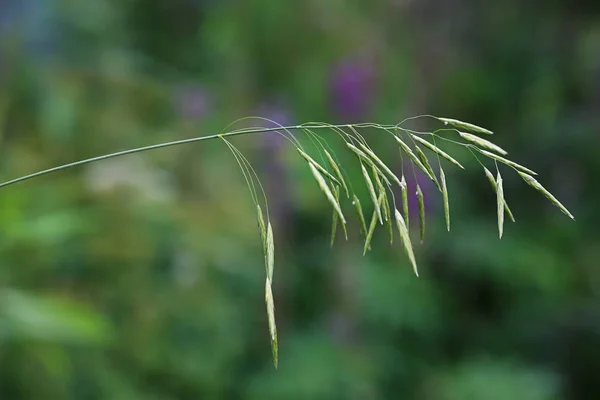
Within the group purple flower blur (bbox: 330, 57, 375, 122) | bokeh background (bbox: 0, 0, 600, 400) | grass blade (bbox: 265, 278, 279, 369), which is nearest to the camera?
grass blade (bbox: 265, 278, 279, 369)

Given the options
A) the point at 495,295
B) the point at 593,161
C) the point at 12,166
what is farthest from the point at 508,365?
the point at 12,166

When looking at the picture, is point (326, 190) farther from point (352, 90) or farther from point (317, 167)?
point (352, 90)

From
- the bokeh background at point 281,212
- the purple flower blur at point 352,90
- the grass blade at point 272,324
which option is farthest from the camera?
the purple flower blur at point 352,90

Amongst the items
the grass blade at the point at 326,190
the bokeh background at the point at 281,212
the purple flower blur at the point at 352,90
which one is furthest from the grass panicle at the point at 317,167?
the purple flower blur at the point at 352,90

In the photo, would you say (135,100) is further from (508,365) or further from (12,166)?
(508,365)

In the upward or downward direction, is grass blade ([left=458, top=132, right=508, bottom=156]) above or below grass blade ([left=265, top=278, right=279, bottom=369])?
above

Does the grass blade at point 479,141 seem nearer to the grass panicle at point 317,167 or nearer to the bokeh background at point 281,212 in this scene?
the grass panicle at point 317,167

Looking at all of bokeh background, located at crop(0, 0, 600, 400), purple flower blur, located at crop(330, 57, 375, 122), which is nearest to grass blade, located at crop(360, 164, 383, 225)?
bokeh background, located at crop(0, 0, 600, 400)

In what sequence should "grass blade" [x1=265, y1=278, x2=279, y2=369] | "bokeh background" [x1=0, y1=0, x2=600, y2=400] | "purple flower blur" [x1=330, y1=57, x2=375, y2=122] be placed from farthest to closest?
"purple flower blur" [x1=330, y1=57, x2=375, y2=122]
"bokeh background" [x1=0, y1=0, x2=600, y2=400]
"grass blade" [x1=265, y1=278, x2=279, y2=369]

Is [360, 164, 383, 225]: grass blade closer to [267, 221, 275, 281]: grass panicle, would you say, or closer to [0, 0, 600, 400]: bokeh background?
[267, 221, 275, 281]: grass panicle

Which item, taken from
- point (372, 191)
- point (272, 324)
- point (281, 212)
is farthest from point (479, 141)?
point (281, 212)
